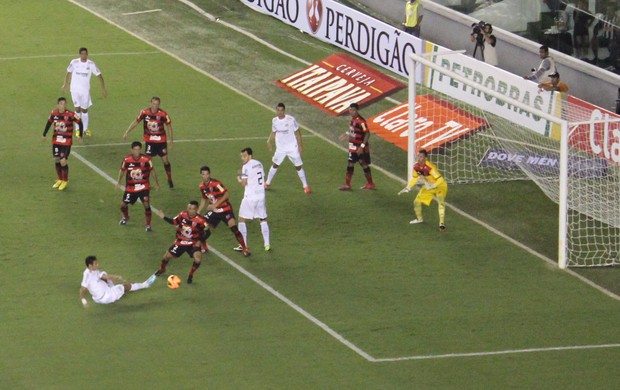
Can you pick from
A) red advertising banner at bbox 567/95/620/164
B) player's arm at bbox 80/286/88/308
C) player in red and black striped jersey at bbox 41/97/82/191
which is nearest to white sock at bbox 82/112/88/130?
player in red and black striped jersey at bbox 41/97/82/191

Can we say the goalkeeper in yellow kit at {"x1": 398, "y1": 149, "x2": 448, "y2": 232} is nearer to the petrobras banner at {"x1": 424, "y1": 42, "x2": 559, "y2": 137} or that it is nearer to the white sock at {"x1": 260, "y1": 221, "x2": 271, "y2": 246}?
the petrobras banner at {"x1": 424, "y1": 42, "x2": 559, "y2": 137}

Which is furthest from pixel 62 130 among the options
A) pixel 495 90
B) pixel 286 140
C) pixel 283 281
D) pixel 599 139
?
pixel 599 139

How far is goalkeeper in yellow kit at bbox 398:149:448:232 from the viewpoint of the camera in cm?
2856

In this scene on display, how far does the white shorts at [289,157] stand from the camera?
30.5 meters

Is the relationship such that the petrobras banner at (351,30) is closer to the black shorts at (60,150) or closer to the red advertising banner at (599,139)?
the red advertising banner at (599,139)

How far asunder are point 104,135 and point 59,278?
8585mm

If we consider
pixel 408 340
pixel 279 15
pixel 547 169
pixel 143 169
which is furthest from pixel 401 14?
pixel 408 340

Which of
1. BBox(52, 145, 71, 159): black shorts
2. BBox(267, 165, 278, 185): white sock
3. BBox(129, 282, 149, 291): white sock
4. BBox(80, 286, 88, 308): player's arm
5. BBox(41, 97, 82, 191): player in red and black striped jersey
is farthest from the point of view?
BBox(267, 165, 278, 185): white sock

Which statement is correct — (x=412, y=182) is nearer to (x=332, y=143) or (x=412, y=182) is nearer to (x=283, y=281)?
(x=283, y=281)

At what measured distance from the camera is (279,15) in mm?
42500

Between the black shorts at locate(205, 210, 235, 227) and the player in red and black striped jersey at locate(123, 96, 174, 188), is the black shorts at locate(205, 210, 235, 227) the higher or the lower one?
the lower one

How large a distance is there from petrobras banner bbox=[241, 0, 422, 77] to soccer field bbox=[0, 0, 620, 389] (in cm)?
172

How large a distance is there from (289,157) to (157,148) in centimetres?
276

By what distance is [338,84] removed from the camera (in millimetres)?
35562
